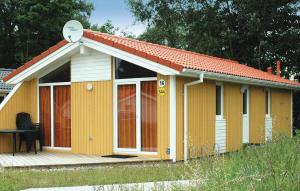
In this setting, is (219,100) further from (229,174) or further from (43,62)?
(229,174)

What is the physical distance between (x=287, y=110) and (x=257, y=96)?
4293 millimetres

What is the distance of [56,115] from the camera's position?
15906 millimetres

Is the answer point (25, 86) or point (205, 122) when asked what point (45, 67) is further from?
point (205, 122)

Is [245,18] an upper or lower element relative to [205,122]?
upper

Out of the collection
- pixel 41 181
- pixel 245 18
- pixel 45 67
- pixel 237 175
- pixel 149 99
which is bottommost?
pixel 41 181

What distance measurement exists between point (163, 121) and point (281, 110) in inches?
383

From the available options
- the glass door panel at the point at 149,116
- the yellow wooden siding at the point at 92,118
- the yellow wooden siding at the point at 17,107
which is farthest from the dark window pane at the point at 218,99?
the yellow wooden siding at the point at 17,107

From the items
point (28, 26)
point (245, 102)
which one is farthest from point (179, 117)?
point (28, 26)

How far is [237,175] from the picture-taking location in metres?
5.52

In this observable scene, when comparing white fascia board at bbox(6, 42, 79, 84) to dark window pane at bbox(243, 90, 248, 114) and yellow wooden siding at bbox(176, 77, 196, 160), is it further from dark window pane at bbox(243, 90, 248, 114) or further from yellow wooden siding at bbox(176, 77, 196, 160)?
dark window pane at bbox(243, 90, 248, 114)

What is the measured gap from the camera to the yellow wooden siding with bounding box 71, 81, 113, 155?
14.4 metres

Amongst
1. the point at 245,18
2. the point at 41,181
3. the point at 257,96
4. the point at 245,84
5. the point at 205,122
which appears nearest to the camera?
the point at 41,181

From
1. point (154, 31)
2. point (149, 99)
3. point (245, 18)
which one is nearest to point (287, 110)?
point (245, 18)

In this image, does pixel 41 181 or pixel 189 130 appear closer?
pixel 41 181
